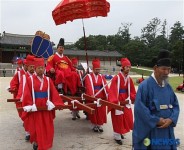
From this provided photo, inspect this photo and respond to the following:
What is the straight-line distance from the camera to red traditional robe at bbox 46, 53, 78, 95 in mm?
6652

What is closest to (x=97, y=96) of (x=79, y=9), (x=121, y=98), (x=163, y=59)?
(x=121, y=98)

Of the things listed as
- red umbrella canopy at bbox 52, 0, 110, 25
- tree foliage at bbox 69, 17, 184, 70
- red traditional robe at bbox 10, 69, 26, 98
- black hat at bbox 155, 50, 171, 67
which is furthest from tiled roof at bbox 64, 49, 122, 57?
black hat at bbox 155, 50, 171, 67

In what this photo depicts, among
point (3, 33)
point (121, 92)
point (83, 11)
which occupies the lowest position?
point (121, 92)

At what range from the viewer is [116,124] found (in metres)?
5.91

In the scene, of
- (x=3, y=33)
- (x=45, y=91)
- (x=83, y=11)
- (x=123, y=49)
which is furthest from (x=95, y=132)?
(x=123, y=49)

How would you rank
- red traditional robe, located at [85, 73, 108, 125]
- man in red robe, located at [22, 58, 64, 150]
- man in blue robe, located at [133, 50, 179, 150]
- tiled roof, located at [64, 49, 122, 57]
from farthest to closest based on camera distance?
tiled roof, located at [64, 49, 122, 57]
red traditional robe, located at [85, 73, 108, 125]
man in red robe, located at [22, 58, 64, 150]
man in blue robe, located at [133, 50, 179, 150]

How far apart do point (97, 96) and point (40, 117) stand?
6.90ft

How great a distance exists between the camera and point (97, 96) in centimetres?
685

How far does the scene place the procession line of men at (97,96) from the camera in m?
3.33

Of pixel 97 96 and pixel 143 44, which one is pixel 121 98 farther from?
pixel 143 44

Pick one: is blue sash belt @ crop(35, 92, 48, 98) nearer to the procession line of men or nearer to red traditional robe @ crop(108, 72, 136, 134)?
the procession line of men

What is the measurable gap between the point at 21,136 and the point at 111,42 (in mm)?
65473

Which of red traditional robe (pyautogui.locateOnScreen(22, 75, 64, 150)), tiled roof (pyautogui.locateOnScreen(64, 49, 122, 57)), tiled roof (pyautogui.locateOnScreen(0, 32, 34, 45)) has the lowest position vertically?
red traditional robe (pyautogui.locateOnScreen(22, 75, 64, 150))

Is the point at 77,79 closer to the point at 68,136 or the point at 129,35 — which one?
the point at 68,136
